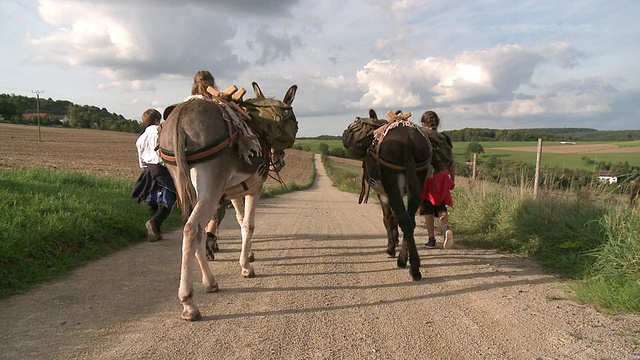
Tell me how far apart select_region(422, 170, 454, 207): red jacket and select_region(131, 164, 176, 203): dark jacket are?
4.48 meters

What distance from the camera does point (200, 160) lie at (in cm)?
382

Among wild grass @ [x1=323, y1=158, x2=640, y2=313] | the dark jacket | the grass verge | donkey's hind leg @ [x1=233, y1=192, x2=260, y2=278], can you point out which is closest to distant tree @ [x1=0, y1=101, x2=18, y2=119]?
the grass verge

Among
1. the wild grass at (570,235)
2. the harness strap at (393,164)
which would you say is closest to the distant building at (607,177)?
the wild grass at (570,235)

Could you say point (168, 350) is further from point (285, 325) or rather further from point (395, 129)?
point (395, 129)

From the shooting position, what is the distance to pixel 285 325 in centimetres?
350

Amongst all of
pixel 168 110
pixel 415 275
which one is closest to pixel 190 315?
pixel 168 110

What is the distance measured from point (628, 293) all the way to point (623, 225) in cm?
172

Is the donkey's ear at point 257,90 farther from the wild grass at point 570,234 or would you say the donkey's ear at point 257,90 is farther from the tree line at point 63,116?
the tree line at point 63,116

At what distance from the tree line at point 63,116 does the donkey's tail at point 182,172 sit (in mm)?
81296

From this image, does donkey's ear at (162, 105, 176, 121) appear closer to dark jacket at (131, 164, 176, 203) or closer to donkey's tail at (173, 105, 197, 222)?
donkey's tail at (173, 105, 197, 222)

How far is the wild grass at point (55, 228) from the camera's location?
14.9 ft

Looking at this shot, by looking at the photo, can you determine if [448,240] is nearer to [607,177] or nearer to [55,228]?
[607,177]

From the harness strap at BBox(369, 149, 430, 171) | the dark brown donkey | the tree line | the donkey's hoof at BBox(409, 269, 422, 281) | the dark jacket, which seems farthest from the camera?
the tree line

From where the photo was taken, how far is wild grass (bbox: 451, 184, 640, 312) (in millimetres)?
4176
